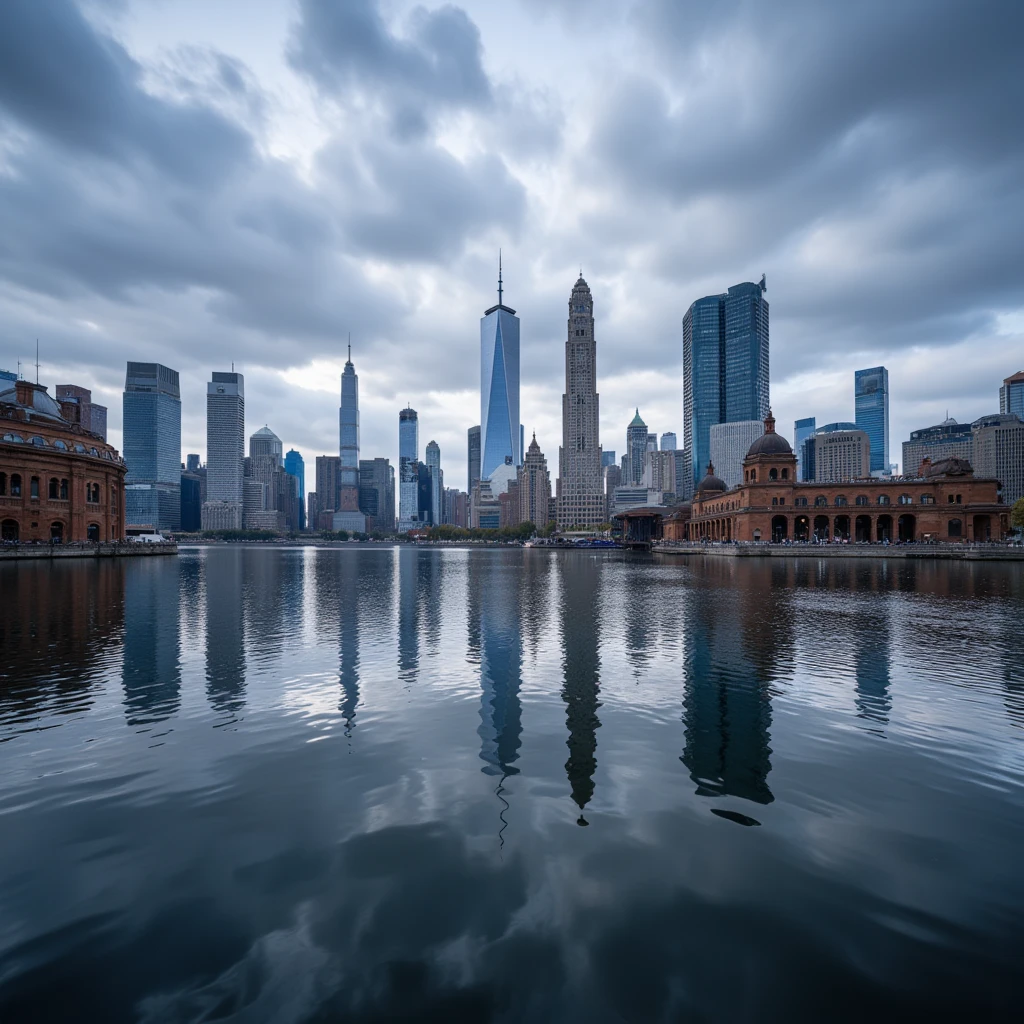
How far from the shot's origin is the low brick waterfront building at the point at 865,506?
367ft

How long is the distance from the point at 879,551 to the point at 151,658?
108792 mm

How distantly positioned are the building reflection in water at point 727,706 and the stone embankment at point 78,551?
9465cm

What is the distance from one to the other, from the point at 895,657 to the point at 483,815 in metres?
19.5

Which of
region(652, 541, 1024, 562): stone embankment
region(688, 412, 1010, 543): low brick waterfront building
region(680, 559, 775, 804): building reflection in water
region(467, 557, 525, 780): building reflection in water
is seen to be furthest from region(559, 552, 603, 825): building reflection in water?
region(688, 412, 1010, 543): low brick waterfront building

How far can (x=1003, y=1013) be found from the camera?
590cm

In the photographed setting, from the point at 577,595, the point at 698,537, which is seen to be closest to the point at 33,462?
the point at 577,595

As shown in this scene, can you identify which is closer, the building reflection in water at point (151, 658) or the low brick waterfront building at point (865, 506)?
the building reflection in water at point (151, 658)

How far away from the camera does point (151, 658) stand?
2180 centimetres

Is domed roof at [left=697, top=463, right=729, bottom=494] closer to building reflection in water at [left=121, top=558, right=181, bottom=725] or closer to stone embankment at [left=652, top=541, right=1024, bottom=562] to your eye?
stone embankment at [left=652, top=541, right=1024, bottom=562]

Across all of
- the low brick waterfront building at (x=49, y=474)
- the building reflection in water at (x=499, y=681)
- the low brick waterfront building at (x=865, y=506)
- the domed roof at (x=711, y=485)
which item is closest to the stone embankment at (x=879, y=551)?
the low brick waterfront building at (x=865, y=506)

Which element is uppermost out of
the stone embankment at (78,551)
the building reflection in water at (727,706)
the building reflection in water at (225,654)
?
the stone embankment at (78,551)

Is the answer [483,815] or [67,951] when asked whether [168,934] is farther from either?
[483,815]

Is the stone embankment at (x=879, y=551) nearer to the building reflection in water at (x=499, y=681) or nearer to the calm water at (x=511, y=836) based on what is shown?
the building reflection in water at (x=499, y=681)

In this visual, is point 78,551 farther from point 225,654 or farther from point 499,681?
point 499,681
